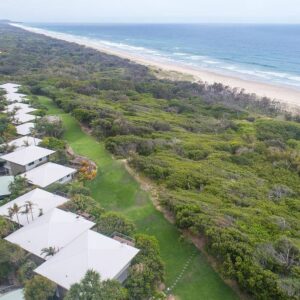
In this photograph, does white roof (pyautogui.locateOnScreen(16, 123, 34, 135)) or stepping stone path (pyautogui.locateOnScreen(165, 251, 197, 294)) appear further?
white roof (pyautogui.locateOnScreen(16, 123, 34, 135))

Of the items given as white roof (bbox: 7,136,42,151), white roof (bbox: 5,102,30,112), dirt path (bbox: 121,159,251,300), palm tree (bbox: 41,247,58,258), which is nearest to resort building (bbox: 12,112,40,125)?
white roof (bbox: 5,102,30,112)

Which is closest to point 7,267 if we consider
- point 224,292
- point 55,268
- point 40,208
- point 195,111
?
point 55,268

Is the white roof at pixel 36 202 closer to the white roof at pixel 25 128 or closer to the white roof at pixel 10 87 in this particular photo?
the white roof at pixel 25 128

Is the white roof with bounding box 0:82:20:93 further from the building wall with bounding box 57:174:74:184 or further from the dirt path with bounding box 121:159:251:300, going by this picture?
the dirt path with bounding box 121:159:251:300

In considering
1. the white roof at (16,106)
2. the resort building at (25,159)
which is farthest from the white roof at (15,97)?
the resort building at (25,159)

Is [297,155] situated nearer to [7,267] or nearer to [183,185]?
[183,185]

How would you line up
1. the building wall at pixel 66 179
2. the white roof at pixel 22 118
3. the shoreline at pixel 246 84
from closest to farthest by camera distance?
the building wall at pixel 66 179 < the white roof at pixel 22 118 < the shoreline at pixel 246 84

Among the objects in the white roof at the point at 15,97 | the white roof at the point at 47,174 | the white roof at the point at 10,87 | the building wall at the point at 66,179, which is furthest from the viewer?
the white roof at the point at 10,87
